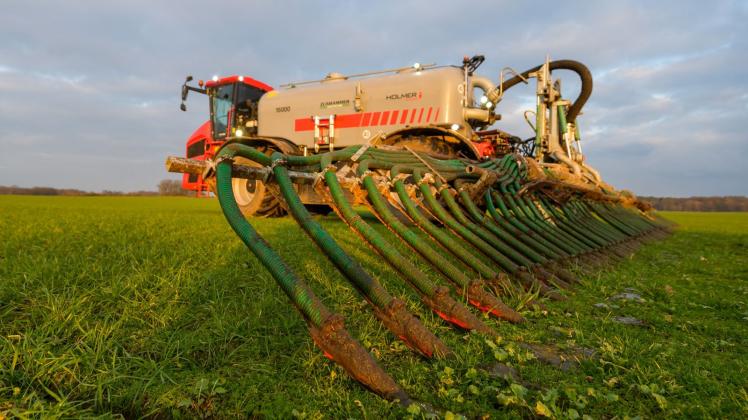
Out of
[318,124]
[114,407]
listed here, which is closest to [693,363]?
[114,407]

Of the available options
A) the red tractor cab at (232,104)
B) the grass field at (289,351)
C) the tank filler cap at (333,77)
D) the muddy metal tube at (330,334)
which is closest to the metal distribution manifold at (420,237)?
the muddy metal tube at (330,334)

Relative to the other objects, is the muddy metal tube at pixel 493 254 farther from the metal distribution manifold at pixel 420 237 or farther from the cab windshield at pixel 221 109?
the cab windshield at pixel 221 109

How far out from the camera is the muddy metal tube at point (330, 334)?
4.11ft

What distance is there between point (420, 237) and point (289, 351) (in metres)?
1.63

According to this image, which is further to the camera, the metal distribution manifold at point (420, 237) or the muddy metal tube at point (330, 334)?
the metal distribution manifold at point (420, 237)

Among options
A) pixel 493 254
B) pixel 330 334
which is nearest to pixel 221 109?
pixel 493 254

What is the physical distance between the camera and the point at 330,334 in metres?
1.31

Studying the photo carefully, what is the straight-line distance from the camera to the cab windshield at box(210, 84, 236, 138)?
8984mm

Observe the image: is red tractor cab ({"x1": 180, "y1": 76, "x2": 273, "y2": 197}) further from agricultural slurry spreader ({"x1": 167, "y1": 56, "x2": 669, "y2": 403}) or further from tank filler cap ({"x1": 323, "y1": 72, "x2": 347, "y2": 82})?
tank filler cap ({"x1": 323, "y1": 72, "x2": 347, "y2": 82})

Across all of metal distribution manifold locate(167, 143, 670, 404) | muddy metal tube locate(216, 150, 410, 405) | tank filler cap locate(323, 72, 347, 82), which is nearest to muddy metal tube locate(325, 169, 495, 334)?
metal distribution manifold locate(167, 143, 670, 404)

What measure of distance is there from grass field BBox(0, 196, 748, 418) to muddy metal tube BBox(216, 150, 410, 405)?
0.20 ft

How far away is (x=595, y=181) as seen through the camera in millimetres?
7801

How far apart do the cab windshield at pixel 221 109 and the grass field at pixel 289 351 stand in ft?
22.0

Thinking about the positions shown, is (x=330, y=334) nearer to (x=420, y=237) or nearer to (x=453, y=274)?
(x=453, y=274)
